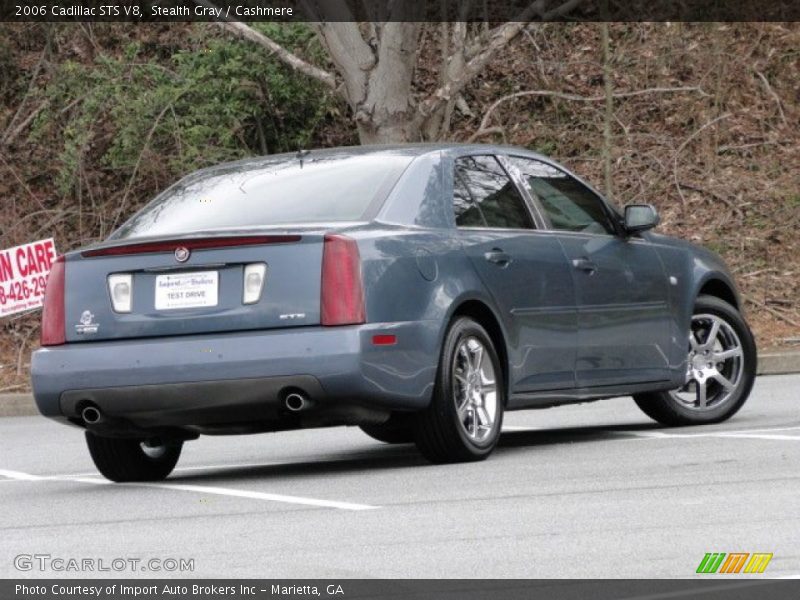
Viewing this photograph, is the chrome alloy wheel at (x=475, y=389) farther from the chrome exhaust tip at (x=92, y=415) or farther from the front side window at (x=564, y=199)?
the chrome exhaust tip at (x=92, y=415)

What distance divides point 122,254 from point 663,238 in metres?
3.82

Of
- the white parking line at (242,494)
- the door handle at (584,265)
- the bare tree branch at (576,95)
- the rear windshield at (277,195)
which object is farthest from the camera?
the bare tree branch at (576,95)

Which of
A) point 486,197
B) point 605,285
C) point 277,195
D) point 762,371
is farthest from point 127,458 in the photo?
point 762,371

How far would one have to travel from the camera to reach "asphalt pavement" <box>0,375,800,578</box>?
6.91 metres

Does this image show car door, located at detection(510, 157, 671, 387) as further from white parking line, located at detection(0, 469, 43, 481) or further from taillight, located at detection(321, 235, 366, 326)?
white parking line, located at detection(0, 469, 43, 481)

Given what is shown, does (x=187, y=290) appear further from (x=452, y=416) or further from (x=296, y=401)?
(x=452, y=416)

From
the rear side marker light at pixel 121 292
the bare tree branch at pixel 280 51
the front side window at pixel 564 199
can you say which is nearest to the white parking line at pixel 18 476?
the rear side marker light at pixel 121 292

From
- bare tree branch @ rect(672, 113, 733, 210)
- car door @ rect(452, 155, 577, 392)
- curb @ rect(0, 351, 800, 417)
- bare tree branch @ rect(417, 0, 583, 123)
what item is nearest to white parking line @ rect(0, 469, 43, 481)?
car door @ rect(452, 155, 577, 392)

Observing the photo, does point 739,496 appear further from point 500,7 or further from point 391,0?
point 500,7

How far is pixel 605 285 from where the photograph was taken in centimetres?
1154

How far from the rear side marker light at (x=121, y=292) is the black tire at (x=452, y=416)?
157 centimetres

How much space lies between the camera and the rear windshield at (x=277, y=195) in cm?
1030

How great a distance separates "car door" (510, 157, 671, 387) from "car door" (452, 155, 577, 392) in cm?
15

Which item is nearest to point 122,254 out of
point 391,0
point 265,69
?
point 391,0
